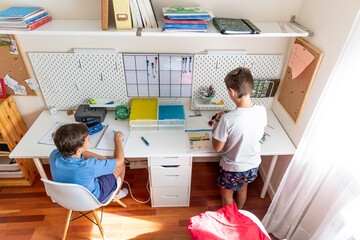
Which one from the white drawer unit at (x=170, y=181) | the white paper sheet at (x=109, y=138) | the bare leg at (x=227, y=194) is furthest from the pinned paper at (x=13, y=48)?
the bare leg at (x=227, y=194)

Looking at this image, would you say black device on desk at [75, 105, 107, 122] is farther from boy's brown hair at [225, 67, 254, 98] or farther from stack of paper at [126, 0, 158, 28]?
boy's brown hair at [225, 67, 254, 98]

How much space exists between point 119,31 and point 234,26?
78cm

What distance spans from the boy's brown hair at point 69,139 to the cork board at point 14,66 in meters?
0.95

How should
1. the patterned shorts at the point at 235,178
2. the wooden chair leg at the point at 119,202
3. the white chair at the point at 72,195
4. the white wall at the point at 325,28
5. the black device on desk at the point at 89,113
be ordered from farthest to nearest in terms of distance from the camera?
the wooden chair leg at the point at 119,202, the black device on desk at the point at 89,113, the patterned shorts at the point at 235,178, the white chair at the point at 72,195, the white wall at the point at 325,28

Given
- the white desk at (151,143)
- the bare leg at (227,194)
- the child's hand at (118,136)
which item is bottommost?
the bare leg at (227,194)

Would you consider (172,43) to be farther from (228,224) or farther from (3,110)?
(3,110)

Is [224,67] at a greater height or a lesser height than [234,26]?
lesser

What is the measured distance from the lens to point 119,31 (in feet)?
5.24

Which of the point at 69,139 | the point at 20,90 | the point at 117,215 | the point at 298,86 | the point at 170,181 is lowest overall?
the point at 117,215

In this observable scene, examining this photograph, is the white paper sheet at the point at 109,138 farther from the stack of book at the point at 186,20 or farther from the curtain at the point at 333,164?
the curtain at the point at 333,164

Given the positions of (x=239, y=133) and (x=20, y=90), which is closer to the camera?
(x=239, y=133)

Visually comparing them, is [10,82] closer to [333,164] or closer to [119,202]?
[119,202]

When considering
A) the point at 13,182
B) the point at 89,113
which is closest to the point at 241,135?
the point at 89,113

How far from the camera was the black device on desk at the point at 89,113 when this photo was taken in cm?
205
